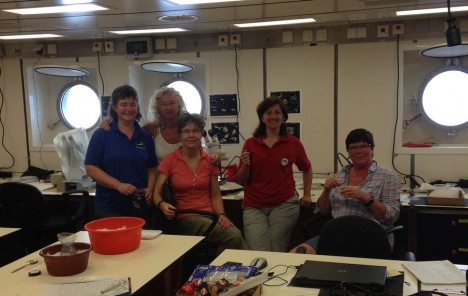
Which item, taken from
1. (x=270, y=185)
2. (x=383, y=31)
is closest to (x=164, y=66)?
(x=270, y=185)

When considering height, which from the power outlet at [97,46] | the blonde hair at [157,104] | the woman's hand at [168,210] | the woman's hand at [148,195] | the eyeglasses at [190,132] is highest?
the power outlet at [97,46]

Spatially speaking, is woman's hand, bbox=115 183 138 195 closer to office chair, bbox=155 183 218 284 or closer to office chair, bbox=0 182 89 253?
office chair, bbox=155 183 218 284

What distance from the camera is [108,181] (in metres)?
3.04

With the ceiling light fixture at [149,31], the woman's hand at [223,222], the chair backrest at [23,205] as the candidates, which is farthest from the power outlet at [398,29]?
the chair backrest at [23,205]

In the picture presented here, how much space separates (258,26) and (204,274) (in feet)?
8.84

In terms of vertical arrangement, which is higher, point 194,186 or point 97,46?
point 97,46

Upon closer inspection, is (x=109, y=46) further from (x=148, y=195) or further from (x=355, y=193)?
(x=355, y=193)

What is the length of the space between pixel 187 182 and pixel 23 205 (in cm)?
156

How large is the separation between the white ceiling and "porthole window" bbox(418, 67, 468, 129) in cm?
67

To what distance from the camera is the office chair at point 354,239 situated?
8.28 feet

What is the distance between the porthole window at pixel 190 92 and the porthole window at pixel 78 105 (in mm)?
992

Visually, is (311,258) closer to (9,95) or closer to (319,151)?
(319,151)

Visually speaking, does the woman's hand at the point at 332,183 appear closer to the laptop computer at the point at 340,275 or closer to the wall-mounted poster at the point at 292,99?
the laptop computer at the point at 340,275

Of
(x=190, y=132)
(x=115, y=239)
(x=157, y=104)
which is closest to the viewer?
(x=115, y=239)
